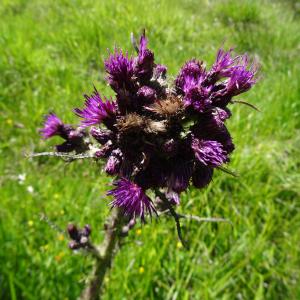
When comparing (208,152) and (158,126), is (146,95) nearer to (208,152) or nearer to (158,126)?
(158,126)

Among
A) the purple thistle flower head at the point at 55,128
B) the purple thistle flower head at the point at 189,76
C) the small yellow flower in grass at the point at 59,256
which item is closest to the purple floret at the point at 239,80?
the purple thistle flower head at the point at 189,76

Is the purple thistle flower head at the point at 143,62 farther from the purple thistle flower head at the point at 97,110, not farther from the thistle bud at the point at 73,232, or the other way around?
the thistle bud at the point at 73,232

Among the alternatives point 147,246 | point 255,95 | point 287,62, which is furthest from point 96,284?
point 287,62

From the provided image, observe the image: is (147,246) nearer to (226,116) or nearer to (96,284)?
(96,284)

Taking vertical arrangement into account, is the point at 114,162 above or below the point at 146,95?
below

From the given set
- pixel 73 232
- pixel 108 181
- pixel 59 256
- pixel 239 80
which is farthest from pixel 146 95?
pixel 108 181

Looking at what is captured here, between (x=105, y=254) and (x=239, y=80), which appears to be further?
(x=105, y=254)

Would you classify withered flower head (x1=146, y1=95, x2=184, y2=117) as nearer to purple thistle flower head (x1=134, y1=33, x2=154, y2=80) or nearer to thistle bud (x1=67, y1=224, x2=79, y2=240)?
purple thistle flower head (x1=134, y1=33, x2=154, y2=80)
